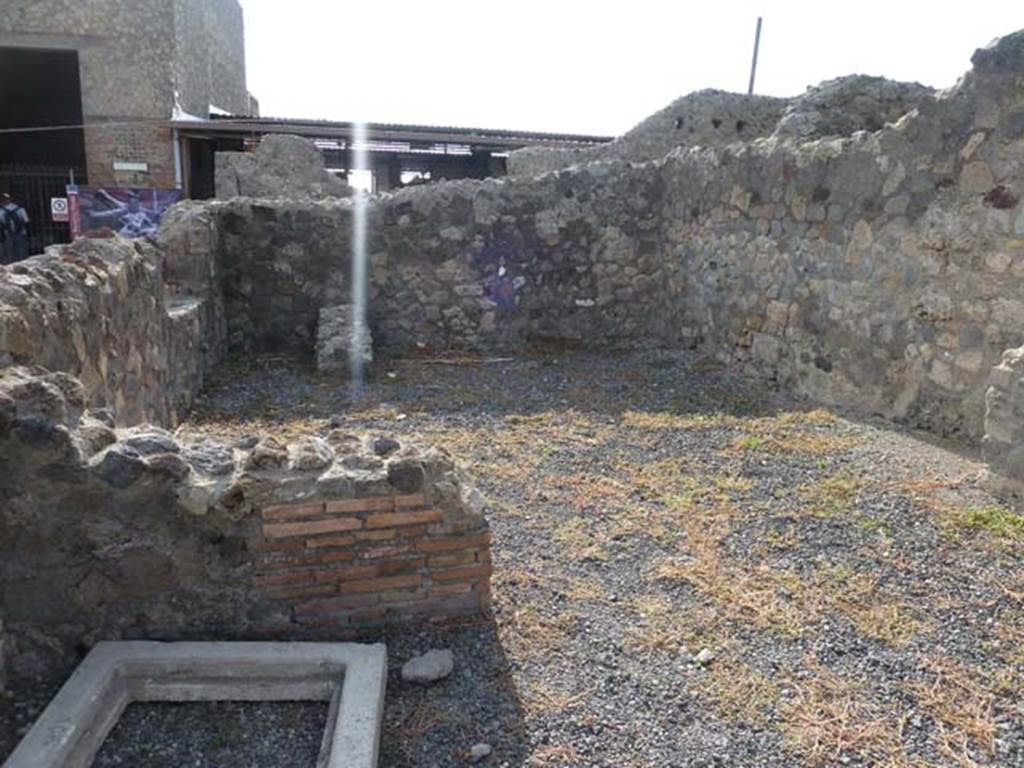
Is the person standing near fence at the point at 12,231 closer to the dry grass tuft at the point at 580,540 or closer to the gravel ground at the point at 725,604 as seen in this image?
the gravel ground at the point at 725,604

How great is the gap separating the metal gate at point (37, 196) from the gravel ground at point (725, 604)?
13.8 metres

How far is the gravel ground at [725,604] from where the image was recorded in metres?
2.18

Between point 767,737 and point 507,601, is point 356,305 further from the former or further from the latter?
point 767,737

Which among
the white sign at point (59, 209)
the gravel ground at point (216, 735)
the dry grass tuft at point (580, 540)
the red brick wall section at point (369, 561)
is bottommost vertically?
the gravel ground at point (216, 735)

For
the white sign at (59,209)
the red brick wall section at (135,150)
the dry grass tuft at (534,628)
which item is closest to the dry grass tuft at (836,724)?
the dry grass tuft at (534,628)

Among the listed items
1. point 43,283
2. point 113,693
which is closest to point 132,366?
point 43,283

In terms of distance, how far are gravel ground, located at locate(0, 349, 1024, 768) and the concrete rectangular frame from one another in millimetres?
142

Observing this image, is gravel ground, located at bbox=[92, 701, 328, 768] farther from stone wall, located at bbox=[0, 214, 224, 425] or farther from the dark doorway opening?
the dark doorway opening

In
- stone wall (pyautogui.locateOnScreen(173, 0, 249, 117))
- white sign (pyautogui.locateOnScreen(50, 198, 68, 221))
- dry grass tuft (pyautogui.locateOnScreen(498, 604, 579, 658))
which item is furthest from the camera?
stone wall (pyautogui.locateOnScreen(173, 0, 249, 117))

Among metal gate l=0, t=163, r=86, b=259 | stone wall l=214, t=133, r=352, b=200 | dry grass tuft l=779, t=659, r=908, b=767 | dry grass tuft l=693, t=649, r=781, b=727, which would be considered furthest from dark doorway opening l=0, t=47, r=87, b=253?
dry grass tuft l=779, t=659, r=908, b=767

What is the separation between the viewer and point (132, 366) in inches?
171

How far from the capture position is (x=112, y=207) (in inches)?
579

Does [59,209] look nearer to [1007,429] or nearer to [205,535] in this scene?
[205,535]

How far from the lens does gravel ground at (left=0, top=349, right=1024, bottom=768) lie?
2.18 m
